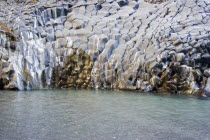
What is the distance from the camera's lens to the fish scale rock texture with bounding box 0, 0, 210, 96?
28.4m

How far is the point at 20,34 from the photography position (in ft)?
105

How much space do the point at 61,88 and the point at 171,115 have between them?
1872 centimetres

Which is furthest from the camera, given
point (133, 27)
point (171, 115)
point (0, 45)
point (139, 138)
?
point (133, 27)

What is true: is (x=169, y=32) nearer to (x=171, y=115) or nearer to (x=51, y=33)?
(x=51, y=33)

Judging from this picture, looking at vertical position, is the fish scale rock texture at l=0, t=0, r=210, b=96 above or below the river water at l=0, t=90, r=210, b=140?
above

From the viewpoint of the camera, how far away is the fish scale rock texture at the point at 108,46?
28391 mm

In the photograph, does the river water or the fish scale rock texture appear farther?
the fish scale rock texture

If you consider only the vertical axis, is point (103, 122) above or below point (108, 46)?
below

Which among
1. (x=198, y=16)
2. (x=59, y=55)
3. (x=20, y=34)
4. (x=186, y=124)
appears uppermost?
(x=198, y=16)

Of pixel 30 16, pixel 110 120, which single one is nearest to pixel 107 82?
pixel 30 16

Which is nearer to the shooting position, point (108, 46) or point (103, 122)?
point (103, 122)

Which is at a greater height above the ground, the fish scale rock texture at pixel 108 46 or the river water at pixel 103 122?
the fish scale rock texture at pixel 108 46

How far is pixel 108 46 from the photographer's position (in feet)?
107

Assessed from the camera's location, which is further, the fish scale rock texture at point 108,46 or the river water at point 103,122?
the fish scale rock texture at point 108,46
